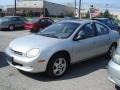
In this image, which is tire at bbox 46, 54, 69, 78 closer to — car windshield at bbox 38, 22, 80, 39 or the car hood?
the car hood

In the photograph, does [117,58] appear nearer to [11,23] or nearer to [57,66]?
[57,66]

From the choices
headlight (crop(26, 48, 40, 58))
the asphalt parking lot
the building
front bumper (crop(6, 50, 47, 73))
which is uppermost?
the building

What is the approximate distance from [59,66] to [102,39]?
229cm

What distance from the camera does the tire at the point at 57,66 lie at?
21.9ft

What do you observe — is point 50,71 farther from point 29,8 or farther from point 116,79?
point 29,8

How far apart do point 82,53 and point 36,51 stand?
1.66 m

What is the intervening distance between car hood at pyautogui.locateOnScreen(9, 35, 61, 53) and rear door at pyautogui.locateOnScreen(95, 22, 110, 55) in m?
1.85

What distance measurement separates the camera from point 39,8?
3223 inches

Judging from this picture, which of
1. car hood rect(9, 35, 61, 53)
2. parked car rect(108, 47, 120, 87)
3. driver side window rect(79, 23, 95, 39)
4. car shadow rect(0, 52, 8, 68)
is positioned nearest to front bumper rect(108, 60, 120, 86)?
parked car rect(108, 47, 120, 87)

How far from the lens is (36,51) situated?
257 inches

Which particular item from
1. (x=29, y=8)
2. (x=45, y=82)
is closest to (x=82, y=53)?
(x=45, y=82)

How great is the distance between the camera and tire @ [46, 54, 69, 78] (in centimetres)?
668

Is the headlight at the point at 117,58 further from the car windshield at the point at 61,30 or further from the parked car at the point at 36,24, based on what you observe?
the parked car at the point at 36,24

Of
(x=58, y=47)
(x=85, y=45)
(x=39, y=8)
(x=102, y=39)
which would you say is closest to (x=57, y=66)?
(x=58, y=47)
